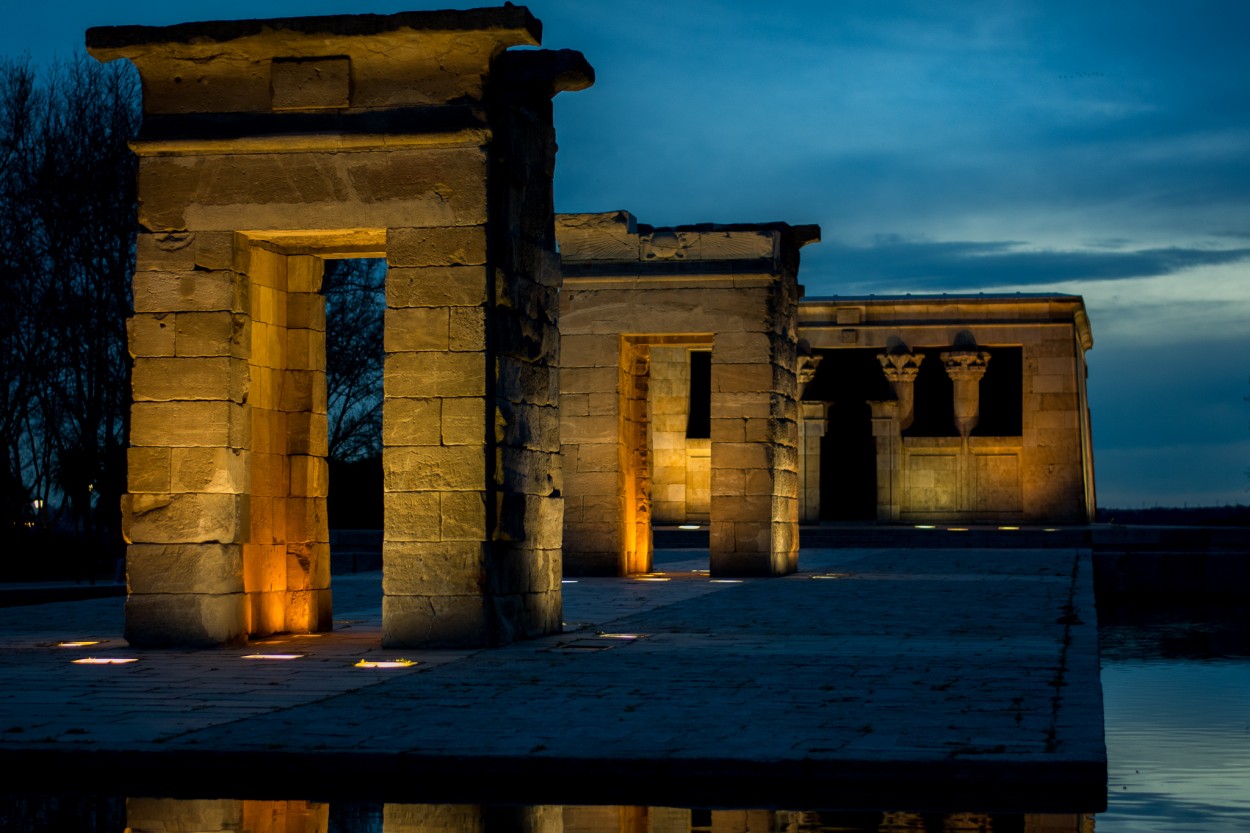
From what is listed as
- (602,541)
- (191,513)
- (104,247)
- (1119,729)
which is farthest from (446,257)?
(104,247)

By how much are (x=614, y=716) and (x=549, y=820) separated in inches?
76.9

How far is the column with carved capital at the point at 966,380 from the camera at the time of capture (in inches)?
1474

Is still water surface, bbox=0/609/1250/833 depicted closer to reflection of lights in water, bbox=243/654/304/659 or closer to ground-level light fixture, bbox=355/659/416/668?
ground-level light fixture, bbox=355/659/416/668

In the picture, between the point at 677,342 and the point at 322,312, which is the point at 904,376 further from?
the point at 322,312

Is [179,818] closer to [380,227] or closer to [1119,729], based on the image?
[1119,729]

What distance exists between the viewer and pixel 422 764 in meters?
7.15

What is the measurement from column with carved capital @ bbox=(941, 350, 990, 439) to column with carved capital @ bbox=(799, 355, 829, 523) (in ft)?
9.65

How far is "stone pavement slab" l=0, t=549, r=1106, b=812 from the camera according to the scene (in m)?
6.93

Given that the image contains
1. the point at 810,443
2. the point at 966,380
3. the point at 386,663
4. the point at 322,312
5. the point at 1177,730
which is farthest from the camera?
the point at 810,443

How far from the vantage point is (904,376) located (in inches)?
1502

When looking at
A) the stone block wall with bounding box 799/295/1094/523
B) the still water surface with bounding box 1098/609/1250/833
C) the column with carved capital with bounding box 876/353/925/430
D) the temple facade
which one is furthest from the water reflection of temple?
the column with carved capital with bounding box 876/353/925/430

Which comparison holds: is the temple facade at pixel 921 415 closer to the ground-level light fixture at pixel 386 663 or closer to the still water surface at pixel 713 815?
the ground-level light fixture at pixel 386 663

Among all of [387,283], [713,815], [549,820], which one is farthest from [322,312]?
[713,815]

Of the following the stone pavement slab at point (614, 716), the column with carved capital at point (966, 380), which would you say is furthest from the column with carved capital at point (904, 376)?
the stone pavement slab at point (614, 716)
